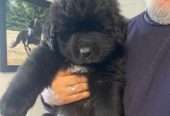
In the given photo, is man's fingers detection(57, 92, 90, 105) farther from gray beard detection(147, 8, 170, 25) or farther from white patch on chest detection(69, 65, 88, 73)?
gray beard detection(147, 8, 170, 25)

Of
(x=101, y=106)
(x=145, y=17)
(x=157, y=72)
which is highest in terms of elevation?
(x=145, y=17)

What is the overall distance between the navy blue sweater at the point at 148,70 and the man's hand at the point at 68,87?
132 millimetres

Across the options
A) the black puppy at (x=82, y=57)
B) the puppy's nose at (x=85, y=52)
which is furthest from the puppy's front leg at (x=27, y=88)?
the puppy's nose at (x=85, y=52)

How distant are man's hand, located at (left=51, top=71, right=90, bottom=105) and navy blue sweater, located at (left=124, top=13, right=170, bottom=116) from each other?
0.13m

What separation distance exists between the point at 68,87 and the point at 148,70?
253 millimetres

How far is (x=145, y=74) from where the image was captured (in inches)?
35.1

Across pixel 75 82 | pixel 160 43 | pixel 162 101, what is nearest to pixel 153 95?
pixel 162 101

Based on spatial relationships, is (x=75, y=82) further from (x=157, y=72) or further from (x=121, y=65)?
(x=157, y=72)

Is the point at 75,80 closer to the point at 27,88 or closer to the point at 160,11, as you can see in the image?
the point at 27,88

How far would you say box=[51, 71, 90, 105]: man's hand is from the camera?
99 cm

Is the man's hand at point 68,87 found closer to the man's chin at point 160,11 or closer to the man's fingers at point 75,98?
the man's fingers at point 75,98

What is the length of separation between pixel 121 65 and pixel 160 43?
0.12 meters

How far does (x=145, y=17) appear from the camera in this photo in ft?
3.28

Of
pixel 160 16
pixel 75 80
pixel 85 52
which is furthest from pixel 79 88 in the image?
pixel 160 16
